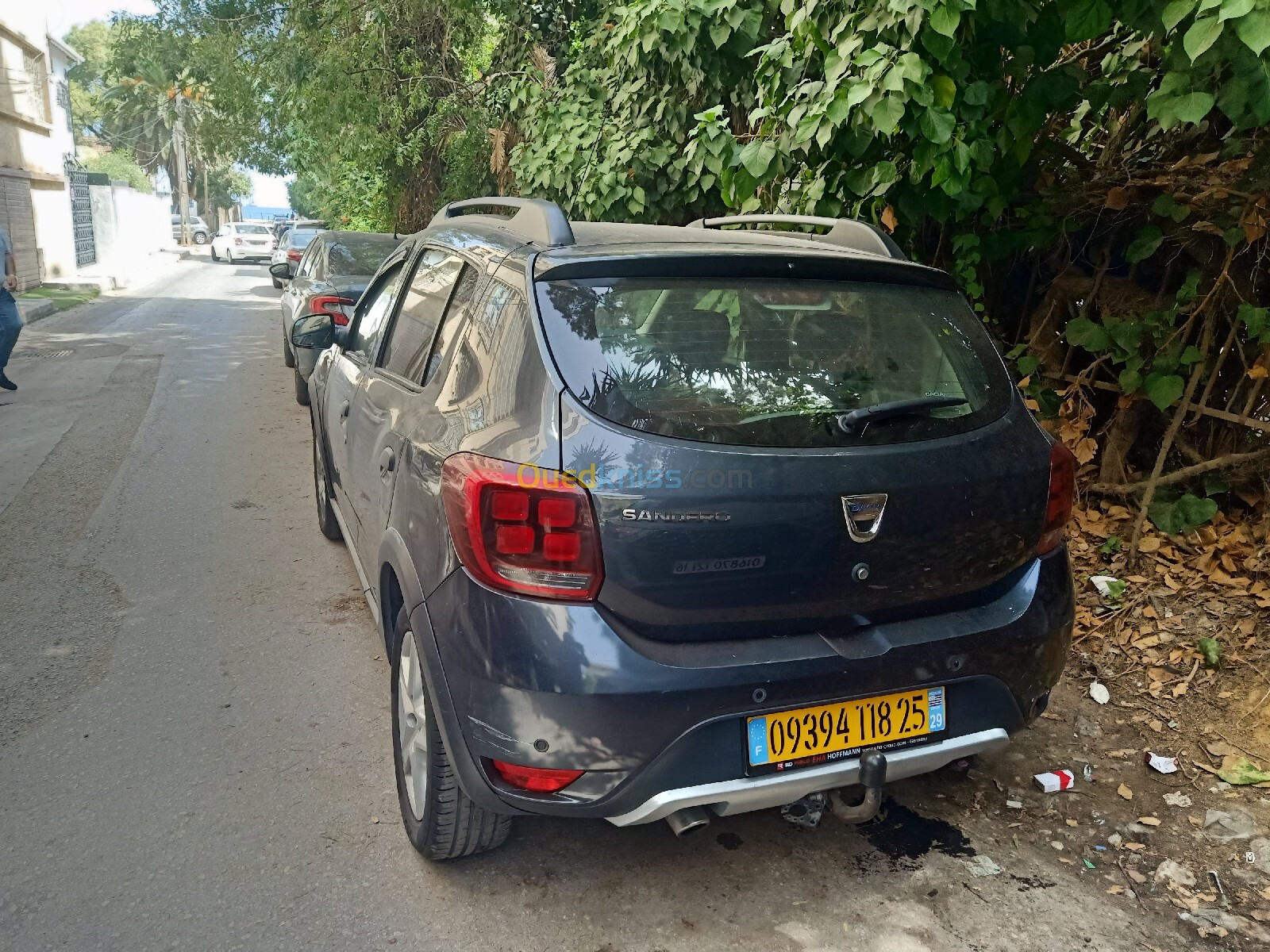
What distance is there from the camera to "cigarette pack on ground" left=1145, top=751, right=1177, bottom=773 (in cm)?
350

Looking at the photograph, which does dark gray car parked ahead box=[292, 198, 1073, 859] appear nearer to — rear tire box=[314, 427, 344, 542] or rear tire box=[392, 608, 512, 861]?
rear tire box=[392, 608, 512, 861]

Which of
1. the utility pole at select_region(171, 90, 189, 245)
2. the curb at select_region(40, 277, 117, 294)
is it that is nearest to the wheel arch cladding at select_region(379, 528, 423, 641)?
the curb at select_region(40, 277, 117, 294)

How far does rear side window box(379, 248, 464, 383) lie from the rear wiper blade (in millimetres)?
1425

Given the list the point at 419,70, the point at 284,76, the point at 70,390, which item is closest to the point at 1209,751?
the point at 70,390

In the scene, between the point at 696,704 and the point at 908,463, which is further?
the point at 908,463

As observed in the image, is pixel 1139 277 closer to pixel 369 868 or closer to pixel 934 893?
pixel 934 893

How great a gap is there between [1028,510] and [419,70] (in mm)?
10894

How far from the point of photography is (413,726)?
3.03m

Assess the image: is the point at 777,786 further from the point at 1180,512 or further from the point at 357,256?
the point at 357,256

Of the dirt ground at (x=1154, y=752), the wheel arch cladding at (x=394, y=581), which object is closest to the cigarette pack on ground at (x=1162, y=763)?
the dirt ground at (x=1154, y=752)

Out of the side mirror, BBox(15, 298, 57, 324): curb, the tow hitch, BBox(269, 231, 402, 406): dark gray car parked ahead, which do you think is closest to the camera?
the tow hitch

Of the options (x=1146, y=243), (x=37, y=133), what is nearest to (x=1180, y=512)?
(x=1146, y=243)

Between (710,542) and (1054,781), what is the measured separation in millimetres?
1802

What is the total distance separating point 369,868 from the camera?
2.90 metres
